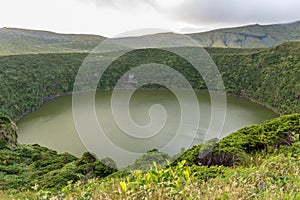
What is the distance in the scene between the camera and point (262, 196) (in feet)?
7.39

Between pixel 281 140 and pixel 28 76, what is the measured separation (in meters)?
64.5

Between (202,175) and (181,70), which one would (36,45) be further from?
(202,175)

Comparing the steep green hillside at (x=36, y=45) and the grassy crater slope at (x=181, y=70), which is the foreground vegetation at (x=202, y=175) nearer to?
the grassy crater slope at (x=181, y=70)

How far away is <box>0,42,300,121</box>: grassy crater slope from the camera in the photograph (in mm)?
54269

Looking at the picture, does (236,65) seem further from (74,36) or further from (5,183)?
(74,36)

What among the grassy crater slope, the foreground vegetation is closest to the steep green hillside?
the grassy crater slope

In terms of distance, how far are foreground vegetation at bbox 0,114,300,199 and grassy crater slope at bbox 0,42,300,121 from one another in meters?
38.6

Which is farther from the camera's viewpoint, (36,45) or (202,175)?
(36,45)

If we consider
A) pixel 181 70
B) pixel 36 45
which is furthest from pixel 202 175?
pixel 36 45

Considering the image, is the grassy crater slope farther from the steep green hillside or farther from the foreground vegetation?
the foreground vegetation

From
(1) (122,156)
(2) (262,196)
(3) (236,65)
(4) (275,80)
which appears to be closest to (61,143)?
(1) (122,156)

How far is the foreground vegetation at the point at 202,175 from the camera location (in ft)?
7.71

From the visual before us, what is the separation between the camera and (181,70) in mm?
80500

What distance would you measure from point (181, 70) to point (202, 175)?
75.8 meters
